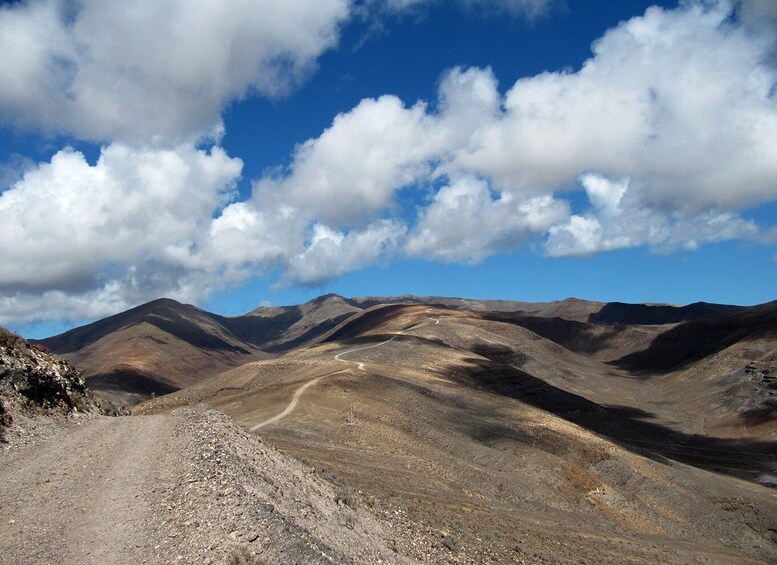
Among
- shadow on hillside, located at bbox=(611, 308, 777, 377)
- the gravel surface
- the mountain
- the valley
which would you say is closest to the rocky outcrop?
the gravel surface

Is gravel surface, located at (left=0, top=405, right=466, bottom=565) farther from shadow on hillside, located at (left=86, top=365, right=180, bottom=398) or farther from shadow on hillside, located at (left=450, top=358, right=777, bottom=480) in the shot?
shadow on hillside, located at (left=86, top=365, right=180, bottom=398)

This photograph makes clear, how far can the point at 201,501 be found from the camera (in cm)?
1309

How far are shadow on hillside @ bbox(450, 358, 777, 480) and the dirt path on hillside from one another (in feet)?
172

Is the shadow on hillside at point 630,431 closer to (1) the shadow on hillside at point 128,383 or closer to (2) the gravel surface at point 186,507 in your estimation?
(2) the gravel surface at point 186,507

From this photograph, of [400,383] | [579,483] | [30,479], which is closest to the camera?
[30,479]

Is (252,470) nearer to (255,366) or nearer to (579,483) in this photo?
(579,483)

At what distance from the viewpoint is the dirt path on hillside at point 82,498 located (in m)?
11.3

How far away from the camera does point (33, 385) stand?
75.0 feet

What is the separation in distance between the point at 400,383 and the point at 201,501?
39660 millimetres

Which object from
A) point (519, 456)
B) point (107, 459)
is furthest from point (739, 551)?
point (107, 459)

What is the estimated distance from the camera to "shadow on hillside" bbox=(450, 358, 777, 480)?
2532 inches

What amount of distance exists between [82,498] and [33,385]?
11.3 m

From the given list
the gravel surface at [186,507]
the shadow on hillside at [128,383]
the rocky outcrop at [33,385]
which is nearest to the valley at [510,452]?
the gravel surface at [186,507]

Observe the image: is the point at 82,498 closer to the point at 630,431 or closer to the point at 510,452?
the point at 510,452
